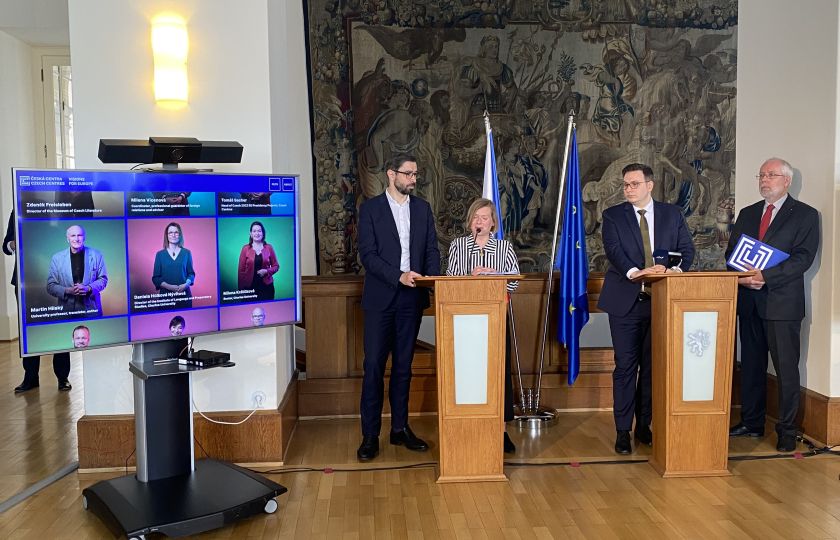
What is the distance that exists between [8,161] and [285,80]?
6090 mm

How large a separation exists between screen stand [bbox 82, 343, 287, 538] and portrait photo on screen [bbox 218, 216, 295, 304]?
53 cm

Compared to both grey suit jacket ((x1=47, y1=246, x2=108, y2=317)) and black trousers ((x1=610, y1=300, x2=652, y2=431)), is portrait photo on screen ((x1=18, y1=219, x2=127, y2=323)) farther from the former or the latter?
black trousers ((x1=610, y1=300, x2=652, y2=431))

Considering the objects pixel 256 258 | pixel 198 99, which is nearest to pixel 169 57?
pixel 198 99

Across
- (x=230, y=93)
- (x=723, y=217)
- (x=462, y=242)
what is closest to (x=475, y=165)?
(x=723, y=217)

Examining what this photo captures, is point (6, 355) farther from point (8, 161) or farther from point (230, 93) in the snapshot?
point (230, 93)

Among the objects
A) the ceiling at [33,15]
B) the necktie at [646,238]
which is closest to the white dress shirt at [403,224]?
the necktie at [646,238]

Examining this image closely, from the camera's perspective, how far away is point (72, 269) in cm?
380

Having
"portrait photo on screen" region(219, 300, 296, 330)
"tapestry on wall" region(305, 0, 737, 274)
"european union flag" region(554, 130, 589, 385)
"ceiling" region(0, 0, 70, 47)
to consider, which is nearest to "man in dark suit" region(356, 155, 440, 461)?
"portrait photo on screen" region(219, 300, 296, 330)

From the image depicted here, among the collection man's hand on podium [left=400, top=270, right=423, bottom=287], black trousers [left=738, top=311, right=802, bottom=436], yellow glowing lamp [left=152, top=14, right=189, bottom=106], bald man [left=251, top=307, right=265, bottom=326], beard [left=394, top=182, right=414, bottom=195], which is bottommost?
black trousers [left=738, top=311, right=802, bottom=436]

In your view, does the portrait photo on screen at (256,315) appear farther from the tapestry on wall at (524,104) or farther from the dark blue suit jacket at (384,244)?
the tapestry on wall at (524,104)

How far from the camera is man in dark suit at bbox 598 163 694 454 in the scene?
16.9ft

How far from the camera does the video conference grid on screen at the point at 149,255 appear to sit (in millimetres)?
3705

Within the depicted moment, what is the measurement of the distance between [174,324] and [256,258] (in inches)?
22.9

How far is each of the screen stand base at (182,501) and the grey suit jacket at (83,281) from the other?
96cm
